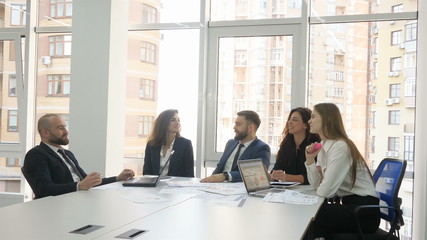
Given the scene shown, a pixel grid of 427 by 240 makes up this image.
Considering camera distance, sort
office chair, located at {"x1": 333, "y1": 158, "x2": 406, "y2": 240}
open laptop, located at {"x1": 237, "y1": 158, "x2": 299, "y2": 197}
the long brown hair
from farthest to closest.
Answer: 1. the long brown hair
2. open laptop, located at {"x1": 237, "y1": 158, "x2": 299, "y2": 197}
3. office chair, located at {"x1": 333, "y1": 158, "x2": 406, "y2": 240}

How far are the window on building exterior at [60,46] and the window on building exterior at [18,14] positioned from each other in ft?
1.56

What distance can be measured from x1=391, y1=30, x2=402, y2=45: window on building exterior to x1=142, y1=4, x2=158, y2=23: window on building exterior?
2689mm

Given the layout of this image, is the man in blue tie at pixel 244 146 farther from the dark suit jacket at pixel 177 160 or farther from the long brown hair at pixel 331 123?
the long brown hair at pixel 331 123

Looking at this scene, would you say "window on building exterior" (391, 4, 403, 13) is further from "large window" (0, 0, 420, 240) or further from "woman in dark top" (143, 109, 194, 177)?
"woman in dark top" (143, 109, 194, 177)

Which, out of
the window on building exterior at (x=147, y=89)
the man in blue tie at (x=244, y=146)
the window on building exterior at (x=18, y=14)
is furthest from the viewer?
the window on building exterior at (x=18, y=14)

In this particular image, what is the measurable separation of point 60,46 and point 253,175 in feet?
12.2

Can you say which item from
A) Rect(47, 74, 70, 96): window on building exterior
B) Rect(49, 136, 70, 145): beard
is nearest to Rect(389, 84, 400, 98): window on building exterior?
Rect(49, 136, 70, 145): beard

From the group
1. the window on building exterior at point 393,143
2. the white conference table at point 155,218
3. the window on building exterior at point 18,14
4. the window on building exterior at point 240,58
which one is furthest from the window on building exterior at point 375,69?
the window on building exterior at point 18,14

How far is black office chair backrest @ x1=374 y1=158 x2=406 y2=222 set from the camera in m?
3.15

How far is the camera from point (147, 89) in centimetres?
546

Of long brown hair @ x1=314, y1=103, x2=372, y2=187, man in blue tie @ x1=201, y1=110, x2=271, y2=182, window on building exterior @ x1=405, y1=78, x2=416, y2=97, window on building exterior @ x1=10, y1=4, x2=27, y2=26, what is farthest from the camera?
window on building exterior @ x1=10, y1=4, x2=27, y2=26

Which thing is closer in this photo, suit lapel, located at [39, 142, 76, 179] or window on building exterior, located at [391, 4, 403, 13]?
suit lapel, located at [39, 142, 76, 179]

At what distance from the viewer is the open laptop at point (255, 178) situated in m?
3.13

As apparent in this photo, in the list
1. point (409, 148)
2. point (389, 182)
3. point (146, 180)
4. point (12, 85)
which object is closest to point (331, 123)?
point (389, 182)
